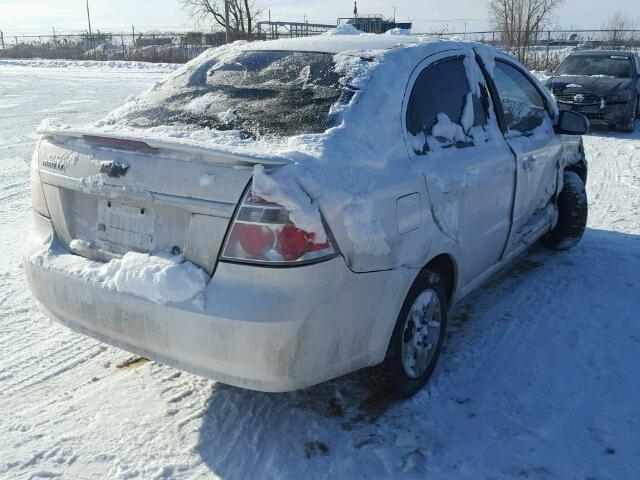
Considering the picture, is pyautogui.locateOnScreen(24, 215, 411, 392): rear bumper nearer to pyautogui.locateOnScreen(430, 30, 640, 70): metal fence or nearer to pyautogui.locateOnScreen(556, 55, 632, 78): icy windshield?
pyautogui.locateOnScreen(556, 55, 632, 78): icy windshield

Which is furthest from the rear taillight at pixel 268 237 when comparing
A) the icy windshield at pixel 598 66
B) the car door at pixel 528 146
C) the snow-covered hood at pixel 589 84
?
the icy windshield at pixel 598 66

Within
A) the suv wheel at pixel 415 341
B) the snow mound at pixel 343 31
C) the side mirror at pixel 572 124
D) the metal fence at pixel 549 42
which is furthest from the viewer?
the metal fence at pixel 549 42

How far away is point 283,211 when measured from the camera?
2.39 m

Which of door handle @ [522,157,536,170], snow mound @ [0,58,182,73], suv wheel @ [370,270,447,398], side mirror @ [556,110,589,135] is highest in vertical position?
snow mound @ [0,58,182,73]

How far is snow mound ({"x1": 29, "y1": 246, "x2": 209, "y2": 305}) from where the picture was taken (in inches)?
98.8

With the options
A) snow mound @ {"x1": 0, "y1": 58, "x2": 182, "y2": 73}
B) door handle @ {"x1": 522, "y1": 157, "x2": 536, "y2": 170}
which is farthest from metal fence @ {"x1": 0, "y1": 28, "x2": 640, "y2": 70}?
door handle @ {"x1": 522, "y1": 157, "x2": 536, "y2": 170}

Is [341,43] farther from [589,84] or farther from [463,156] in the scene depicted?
[589,84]

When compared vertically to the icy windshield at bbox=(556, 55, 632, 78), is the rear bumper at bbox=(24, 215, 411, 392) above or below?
below

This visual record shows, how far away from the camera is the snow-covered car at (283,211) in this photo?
2438 mm

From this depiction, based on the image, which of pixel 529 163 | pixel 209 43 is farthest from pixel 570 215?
pixel 209 43

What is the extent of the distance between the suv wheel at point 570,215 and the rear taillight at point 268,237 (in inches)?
141

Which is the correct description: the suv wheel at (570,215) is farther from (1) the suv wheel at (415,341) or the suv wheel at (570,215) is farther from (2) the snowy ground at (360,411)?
(1) the suv wheel at (415,341)

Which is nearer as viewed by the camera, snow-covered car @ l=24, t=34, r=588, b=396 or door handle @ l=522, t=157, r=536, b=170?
snow-covered car @ l=24, t=34, r=588, b=396

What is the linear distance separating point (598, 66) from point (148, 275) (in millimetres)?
13235
